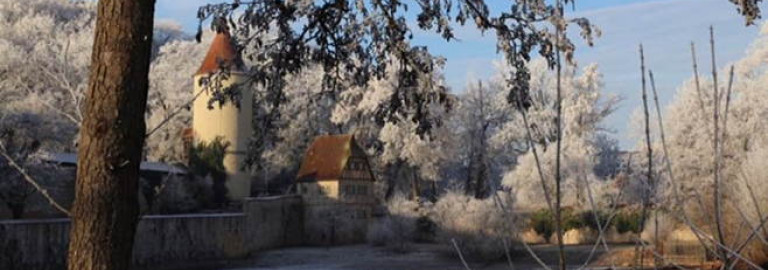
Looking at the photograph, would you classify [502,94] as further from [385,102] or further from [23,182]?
[385,102]

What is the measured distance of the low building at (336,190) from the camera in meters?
38.2

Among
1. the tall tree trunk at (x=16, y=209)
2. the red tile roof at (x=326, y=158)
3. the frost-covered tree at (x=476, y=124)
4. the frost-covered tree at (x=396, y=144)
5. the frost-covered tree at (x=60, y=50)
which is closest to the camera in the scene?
the tall tree trunk at (x=16, y=209)

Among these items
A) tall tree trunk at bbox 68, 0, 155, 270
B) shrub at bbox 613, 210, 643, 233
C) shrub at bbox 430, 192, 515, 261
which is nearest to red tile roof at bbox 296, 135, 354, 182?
shrub at bbox 430, 192, 515, 261

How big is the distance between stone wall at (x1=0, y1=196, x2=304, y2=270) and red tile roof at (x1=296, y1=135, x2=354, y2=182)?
1694 millimetres

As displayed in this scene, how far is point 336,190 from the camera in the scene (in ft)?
129

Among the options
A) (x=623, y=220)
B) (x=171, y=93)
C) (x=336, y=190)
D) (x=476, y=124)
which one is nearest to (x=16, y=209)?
(x=336, y=190)

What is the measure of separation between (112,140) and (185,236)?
2649 centimetres

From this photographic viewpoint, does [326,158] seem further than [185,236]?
Yes

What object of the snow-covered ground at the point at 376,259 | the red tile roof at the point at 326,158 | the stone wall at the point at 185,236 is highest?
the red tile roof at the point at 326,158

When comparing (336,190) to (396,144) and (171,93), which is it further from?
(171,93)

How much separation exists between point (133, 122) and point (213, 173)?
35.6m

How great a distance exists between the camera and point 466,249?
3231 centimetres

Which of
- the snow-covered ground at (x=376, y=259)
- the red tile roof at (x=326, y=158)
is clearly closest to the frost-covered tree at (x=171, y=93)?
the red tile roof at (x=326, y=158)

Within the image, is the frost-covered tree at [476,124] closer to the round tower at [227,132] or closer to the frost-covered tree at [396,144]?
the frost-covered tree at [396,144]
